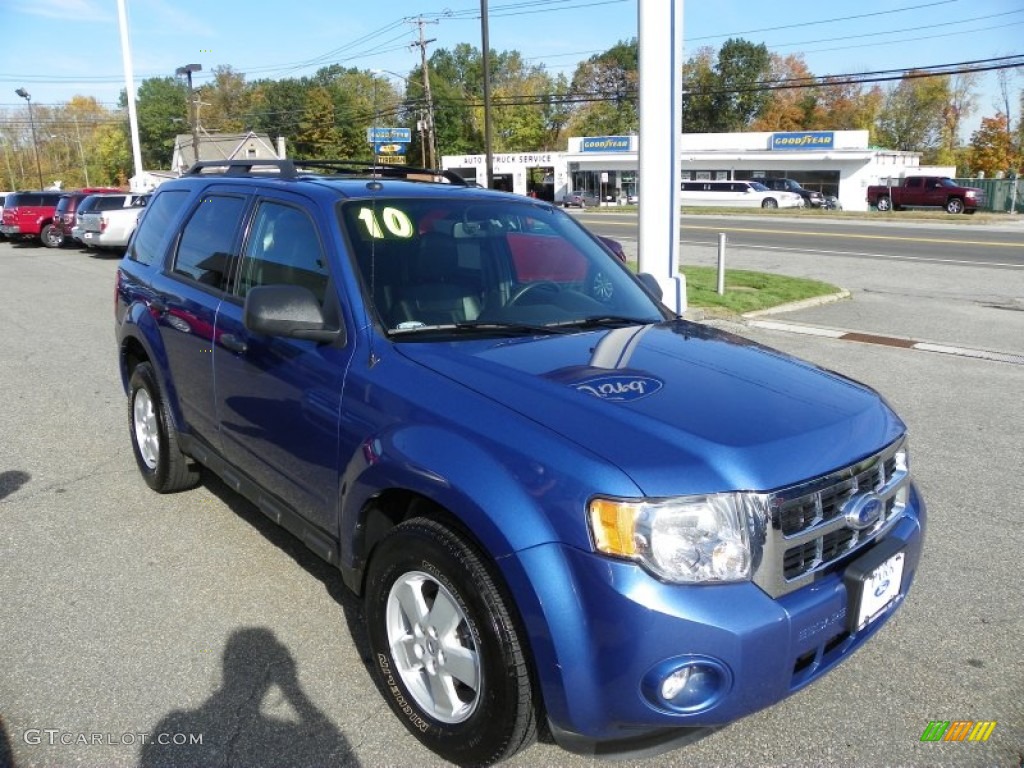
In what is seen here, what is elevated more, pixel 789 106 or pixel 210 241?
pixel 789 106

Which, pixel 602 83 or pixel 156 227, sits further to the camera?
pixel 602 83

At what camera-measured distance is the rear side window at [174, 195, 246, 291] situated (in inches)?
159

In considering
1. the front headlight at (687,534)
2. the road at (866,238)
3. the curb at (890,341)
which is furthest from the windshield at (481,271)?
the road at (866,238)

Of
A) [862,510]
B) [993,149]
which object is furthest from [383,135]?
[993,149]

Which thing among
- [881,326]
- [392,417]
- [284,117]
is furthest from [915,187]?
[284,117]

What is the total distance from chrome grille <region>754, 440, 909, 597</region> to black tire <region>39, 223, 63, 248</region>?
28089mm

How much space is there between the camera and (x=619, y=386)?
2.65 meters

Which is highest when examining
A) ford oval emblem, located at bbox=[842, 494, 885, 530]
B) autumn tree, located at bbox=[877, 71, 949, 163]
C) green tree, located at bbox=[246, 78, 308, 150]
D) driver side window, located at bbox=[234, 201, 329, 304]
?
green tree, located at bbox=[246, 78, 308, 150]

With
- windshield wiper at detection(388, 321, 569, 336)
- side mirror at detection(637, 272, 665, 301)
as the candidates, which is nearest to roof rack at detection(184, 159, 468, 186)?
side mirror at detection(637, 272, 665, 301)

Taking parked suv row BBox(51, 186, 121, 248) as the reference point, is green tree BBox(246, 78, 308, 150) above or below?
above

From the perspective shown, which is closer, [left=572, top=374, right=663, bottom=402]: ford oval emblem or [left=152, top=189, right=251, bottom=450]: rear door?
[left=572, top=374, right=663, bottom=402]: ford oval emblem

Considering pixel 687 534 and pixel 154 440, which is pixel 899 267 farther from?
pixel 687 534

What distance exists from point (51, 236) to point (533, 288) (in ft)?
89.3

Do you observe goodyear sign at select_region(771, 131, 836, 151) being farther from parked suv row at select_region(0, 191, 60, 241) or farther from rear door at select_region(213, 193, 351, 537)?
rear door at select_region(213, 193, 351, 537)
